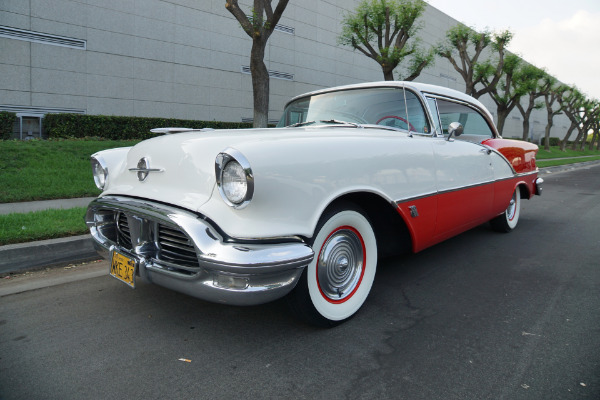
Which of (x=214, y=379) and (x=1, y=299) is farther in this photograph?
(x=1, y=299)

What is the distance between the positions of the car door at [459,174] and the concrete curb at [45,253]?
119 inches

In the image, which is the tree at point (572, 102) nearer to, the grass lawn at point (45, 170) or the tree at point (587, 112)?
the tree at point (587, 112)

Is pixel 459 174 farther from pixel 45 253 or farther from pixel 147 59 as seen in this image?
pixel 147 59

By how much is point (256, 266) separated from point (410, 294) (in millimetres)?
1569

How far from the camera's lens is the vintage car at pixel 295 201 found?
6.42 feet

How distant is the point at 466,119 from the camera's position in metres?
4.18

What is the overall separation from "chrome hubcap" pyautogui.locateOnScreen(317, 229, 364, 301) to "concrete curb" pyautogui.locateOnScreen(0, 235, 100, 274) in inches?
93.0

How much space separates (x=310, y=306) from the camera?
7.46ft

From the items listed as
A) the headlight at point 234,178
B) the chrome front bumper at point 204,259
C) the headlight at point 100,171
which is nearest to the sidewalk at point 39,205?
the headlight at point 100,171

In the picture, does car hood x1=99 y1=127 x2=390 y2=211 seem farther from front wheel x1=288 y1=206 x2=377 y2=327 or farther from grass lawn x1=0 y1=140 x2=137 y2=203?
grass lawn x1=0 y1=140 x2=137 y2=203

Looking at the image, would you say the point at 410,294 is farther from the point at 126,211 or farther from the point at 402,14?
the point at 402,14

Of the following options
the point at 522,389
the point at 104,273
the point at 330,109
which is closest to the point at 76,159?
the point at 104,273

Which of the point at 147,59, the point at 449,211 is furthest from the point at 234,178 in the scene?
the point at 147,59

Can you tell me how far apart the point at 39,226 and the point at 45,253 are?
606 mm
